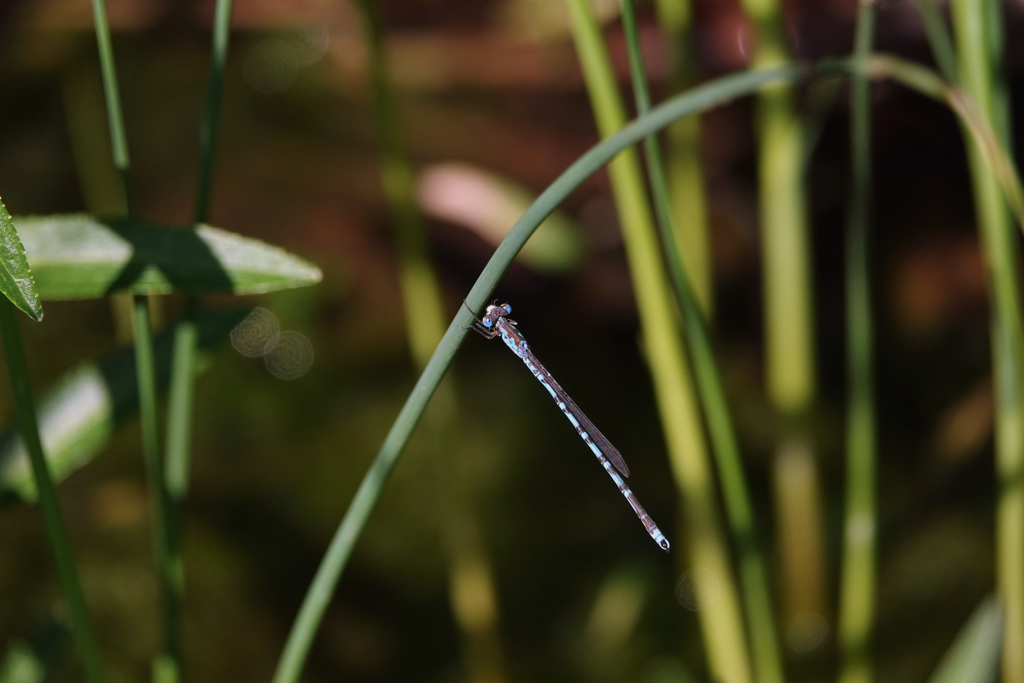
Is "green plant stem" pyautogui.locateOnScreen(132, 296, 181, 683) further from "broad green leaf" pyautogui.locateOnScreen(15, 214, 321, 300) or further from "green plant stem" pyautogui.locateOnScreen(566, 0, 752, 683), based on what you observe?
"green plant stem" pyautogui.locateOnScreen(566, 0, 752, 683)

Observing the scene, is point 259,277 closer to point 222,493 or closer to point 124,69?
point 222,493

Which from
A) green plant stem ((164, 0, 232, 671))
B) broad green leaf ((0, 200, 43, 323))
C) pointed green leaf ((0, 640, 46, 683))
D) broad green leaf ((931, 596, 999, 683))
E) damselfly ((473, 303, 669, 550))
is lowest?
broad green leaf ((931, 596, 999, 683))

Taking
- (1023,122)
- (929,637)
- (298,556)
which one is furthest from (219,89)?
(1023,122)

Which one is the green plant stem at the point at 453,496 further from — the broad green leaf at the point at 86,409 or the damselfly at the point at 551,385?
the broad green leaf at the point at 86,409

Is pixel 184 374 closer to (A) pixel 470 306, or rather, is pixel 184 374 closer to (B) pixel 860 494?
(A) pixel 470 306

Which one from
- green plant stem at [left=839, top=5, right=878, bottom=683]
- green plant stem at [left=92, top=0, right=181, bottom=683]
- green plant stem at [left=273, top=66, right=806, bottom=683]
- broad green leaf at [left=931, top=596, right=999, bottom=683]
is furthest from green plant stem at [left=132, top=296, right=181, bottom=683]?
green plant stem at [left=839, top=5, right=878, bottom=683]

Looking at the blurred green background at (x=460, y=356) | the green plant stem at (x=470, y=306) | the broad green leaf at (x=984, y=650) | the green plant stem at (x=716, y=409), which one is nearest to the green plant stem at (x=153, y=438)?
Result: the green plant stem at (x=470, y=306)

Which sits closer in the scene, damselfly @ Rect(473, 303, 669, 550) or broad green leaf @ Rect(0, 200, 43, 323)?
broad green leaf @ Rect(0, 200, 43, 323)
